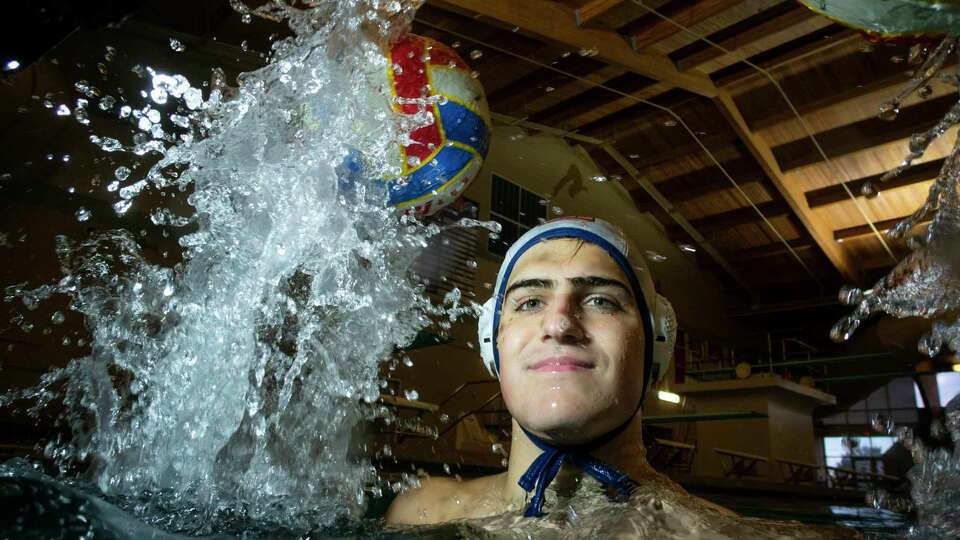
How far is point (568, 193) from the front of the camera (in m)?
10.9

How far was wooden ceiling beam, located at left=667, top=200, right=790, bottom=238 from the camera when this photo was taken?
10922 millimetres

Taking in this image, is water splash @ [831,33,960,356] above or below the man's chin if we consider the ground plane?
above

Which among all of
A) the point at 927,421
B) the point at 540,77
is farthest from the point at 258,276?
the point at 927,421

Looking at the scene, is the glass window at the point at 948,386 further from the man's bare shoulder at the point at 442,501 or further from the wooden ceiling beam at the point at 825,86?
the man's bare shoulder at the point at 442,501

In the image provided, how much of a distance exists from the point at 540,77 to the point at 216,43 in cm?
375

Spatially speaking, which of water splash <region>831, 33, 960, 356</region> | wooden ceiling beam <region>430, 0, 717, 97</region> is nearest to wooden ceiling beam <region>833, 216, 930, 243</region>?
wooden ceiling beam <region>430, 0, 717, 97</region>

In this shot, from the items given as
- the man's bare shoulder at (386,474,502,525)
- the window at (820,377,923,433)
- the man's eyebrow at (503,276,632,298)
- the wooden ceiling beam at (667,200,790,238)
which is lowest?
the man's bare shoulder at (386,474,502,525)

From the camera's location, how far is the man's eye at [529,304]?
5.45ft

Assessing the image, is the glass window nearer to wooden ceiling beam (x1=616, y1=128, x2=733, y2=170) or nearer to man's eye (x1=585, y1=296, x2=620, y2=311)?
wooden ceiling beam (x1=616, y1=128, x2=733, y2=170)

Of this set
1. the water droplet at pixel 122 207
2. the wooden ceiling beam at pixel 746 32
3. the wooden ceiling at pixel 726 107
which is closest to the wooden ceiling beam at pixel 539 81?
the wooden ceiling at pixel 726 107

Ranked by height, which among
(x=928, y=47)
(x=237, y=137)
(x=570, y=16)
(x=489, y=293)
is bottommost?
(x=237, y=137)

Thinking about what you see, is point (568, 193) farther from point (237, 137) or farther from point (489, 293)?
point (237, 137)

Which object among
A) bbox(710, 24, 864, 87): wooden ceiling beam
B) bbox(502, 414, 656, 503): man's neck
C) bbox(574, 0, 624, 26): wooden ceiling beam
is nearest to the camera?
bbox(502, 414, 656, 503): man's neck

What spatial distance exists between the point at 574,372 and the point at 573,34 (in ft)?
19.5
